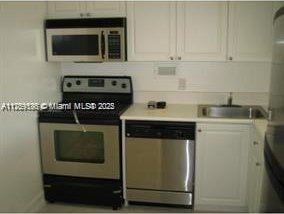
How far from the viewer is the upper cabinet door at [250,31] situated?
275 centimetres

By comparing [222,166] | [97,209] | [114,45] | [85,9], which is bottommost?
[97,209]

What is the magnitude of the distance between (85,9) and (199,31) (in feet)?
3.58

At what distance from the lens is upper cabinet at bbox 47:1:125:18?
2.88 meters

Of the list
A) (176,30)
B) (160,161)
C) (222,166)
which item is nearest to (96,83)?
(176,30)

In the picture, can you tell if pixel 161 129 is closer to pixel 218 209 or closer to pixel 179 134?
pixel 179 134

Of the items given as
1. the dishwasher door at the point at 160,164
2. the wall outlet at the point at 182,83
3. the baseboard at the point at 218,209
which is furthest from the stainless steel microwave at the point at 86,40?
the baseboard at the point at 218,209

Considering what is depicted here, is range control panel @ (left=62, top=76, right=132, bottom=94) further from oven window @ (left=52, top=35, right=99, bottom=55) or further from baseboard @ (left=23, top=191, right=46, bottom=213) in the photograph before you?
baseboard @ (left=23, top=191, right=46, bottom=213)

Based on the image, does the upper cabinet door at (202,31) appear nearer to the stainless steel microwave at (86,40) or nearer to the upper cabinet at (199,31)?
the upper cabinet at (199,31)

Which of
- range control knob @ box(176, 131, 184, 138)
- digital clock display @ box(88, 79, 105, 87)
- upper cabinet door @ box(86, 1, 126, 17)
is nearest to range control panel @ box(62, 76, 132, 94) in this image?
digital clock display @ box(88, 79, 105, 87)

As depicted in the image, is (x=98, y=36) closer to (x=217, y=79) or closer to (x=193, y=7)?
(x=193, y=7)

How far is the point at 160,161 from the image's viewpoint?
8.95ft

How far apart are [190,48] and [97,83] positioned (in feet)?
3.38

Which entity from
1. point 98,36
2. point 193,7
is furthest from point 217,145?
point 98,36

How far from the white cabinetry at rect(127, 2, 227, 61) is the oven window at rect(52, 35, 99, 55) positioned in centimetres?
34
